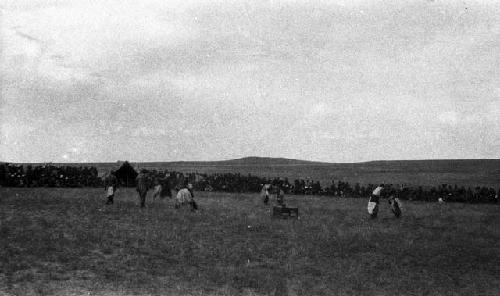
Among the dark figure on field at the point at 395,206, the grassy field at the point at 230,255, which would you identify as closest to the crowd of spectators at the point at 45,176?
the grassy field at the point at 230,255

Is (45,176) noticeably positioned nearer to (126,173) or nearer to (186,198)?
(126,173)

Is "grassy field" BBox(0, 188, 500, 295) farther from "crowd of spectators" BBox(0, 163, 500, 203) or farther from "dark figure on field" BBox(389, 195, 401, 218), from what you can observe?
"crowd of spectators" BBox(0, 163, 500, 203)

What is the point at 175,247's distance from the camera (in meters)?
12.7

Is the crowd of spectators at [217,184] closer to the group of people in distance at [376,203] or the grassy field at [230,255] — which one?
the group of people in distance at [376,203]

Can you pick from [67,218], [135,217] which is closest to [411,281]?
[135,217]

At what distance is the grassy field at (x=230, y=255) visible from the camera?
9.59 metres

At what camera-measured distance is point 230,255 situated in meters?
12.3

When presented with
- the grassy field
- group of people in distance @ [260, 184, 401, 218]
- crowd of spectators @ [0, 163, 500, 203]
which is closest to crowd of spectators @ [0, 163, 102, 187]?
crowd of spectators @ [0, 163, 500, 203]

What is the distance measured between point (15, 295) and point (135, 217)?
9582mm

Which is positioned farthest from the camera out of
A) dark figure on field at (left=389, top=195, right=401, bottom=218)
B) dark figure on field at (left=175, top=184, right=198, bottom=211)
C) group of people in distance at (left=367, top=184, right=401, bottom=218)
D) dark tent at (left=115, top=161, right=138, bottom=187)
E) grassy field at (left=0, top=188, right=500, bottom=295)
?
dark tent at (left=115, top=161, right=138, bottom=187)

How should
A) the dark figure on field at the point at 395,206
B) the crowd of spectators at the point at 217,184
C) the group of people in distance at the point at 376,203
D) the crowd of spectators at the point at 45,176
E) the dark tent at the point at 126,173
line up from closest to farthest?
the group of people in distance at the point at 376,203 < the dark figure on field at the point at 395,206 < the crowd of spectators at the point at 45,176 < the crowd of spectators at the point at 217,184 < the dark tent at the point at 126,173

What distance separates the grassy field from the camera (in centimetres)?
959

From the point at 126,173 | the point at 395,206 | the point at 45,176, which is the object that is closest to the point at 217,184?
the point at 126,173

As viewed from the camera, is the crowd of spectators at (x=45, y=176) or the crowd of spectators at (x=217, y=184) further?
the crowd of spectators at (x=217, y=184)
